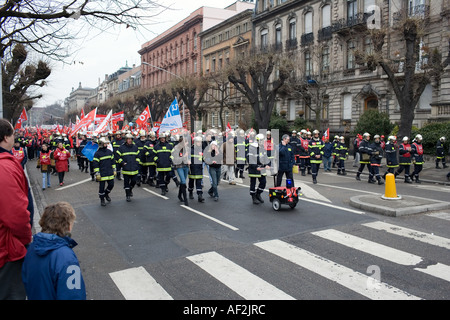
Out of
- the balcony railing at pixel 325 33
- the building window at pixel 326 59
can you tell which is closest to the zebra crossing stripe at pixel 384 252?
the building window at pixel 326 59

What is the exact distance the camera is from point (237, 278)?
5.30 metres

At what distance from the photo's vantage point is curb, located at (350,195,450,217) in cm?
905

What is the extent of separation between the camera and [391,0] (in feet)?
91.0

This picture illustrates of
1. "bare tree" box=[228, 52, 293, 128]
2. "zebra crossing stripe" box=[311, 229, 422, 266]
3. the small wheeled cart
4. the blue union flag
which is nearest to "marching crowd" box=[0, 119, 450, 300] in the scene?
the blue union flag

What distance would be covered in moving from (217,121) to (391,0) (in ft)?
96.5

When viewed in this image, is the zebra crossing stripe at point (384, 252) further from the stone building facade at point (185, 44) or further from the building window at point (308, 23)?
the stone building facade at point (185, 44)

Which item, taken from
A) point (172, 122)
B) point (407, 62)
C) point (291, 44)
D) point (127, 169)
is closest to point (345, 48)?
point (291, 44)

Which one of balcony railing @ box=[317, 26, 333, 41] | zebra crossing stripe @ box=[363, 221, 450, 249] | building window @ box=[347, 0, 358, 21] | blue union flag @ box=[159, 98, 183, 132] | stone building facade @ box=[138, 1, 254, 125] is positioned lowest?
zebra crossing stripe @ box=[363, 221, 450, 249]

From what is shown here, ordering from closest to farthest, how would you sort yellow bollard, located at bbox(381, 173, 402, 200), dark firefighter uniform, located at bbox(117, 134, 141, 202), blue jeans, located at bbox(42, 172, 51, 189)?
yellow bollard, located at bbox(381, 173, 402, 200)
dark firefighter uniform, located at bbox(117, 134, 141, 202)
blue jeans, located at bbox(42, 172, 51, 189)

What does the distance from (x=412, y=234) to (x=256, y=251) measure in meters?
3.26

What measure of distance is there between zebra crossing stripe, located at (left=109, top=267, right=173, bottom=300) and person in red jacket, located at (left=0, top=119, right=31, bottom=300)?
1694mm

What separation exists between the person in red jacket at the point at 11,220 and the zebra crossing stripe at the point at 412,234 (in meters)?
6.57

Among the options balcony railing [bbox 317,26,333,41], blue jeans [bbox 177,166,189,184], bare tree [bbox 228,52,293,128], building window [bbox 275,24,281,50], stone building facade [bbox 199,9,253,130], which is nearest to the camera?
blue jeans [bbox 177,166,189,184]

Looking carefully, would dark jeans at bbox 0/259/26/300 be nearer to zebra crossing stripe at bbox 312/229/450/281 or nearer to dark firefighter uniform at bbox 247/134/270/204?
zebra crossing stripe at bbox 312/229/450/281
